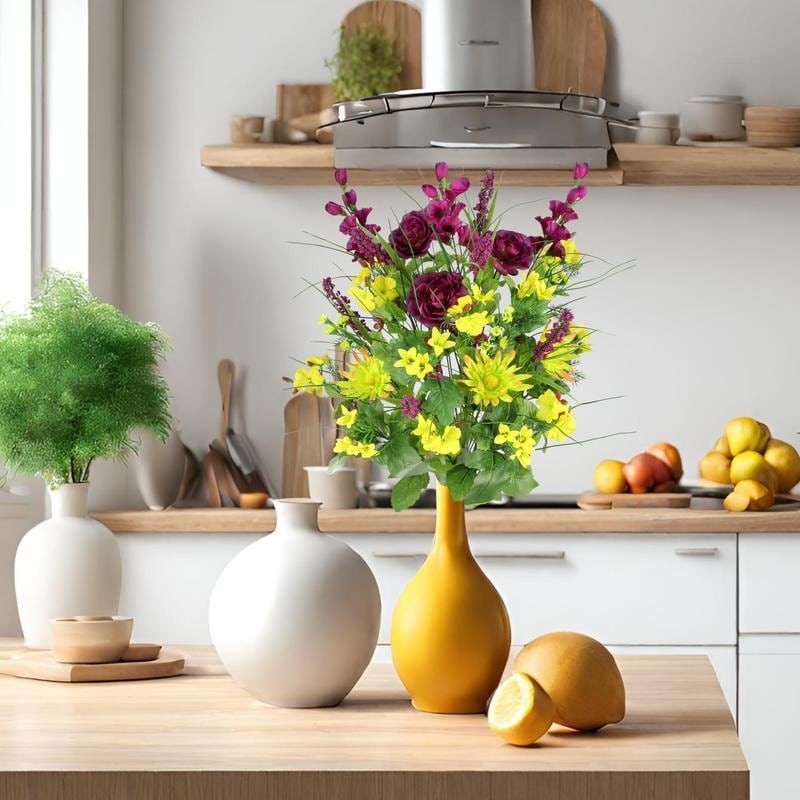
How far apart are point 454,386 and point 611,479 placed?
2.10 meters

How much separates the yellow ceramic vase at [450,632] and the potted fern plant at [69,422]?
1.91 feet

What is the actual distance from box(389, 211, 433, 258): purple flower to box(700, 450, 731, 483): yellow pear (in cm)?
221

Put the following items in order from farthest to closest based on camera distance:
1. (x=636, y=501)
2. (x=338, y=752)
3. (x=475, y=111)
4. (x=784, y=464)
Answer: (x=784, y=464) → (x=636, y=501) → (x=475, y=111) → (x=338, y=752)

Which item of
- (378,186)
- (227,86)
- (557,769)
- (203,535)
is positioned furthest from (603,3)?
(557,769)

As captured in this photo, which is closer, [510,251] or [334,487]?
[510,251]

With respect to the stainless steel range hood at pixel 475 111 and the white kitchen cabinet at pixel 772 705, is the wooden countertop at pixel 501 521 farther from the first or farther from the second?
the stainless steel range hood at pixel 475 111

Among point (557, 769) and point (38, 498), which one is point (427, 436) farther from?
Answer: point (38, 498)

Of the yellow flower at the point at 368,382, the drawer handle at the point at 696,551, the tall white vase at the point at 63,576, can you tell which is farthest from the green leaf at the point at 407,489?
the drawer handle at the point at 696,551

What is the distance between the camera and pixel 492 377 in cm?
138

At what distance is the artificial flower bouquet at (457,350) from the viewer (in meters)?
1.38

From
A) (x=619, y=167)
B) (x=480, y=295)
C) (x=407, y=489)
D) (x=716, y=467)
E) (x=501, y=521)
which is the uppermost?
(x=619, y=167)

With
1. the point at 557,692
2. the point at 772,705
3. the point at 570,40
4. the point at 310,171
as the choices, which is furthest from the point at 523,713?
the point at 570,40

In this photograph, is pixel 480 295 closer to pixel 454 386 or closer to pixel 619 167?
pixel 454 386

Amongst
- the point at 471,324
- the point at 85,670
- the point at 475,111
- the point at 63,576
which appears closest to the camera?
the point at 471,324
